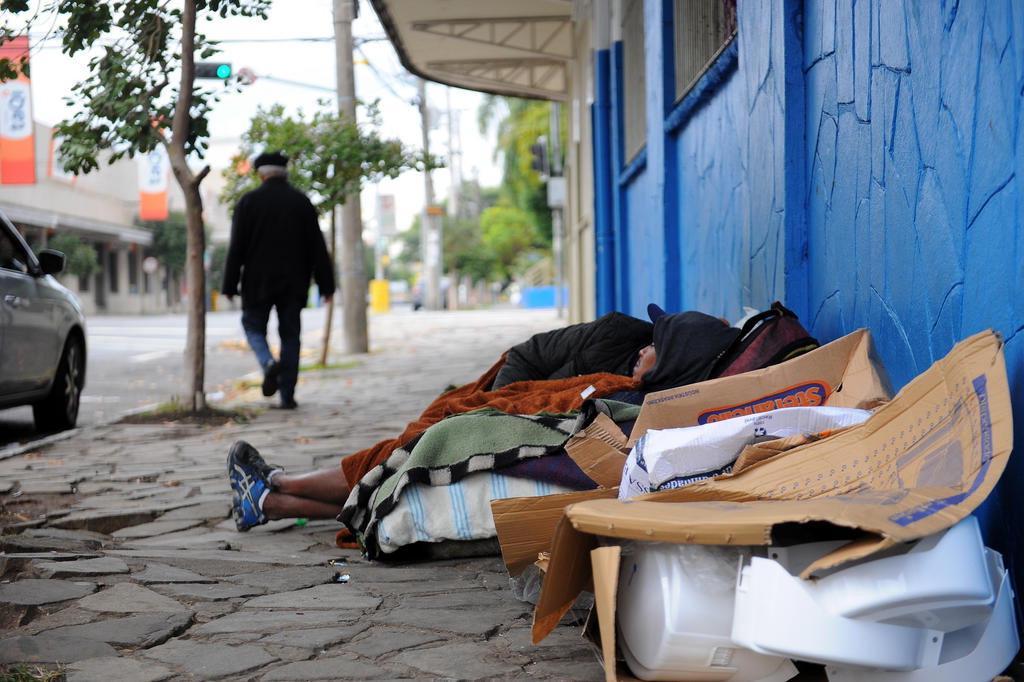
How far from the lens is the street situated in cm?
961

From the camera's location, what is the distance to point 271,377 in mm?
9141

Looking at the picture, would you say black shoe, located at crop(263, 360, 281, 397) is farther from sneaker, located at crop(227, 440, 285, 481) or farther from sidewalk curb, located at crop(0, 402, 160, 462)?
sneaker, located at crop(227, 440, 285, 481)

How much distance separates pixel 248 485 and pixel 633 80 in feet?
22.2

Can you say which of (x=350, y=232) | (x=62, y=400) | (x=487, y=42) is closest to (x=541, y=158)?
(x=487, y=42)

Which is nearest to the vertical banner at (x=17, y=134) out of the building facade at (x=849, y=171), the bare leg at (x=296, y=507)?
the building facade at (x=849, y=171)

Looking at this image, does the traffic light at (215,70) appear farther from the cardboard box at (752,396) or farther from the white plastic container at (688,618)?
the white plastic container at (688,618)

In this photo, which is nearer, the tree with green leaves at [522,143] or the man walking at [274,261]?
the man walking at [274,261]

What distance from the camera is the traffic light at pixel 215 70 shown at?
341 inches

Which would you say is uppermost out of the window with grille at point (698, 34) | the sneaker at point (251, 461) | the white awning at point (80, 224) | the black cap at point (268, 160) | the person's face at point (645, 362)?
the white awning at point (80, 224)

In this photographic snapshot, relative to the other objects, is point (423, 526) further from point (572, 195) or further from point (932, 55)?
point (572, 195)

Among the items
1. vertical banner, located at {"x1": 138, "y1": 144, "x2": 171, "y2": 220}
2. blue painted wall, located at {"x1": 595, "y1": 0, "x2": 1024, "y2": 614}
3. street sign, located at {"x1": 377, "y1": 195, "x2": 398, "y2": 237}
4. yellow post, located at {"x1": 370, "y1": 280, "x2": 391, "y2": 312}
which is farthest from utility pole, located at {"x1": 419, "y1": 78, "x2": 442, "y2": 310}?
blue painted wall, located at {"x1": 595, "y1": 0, "x2": 1024, "y2": 614}

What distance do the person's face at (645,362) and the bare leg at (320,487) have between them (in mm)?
1156

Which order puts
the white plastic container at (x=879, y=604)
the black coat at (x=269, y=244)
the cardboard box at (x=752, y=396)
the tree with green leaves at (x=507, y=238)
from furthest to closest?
the tree with green leaves at (x=507, y=238), the black coat at (x=269, y=244), the cardboard box at (x=752, y=396), the white plastic container at (x=879, y=604)

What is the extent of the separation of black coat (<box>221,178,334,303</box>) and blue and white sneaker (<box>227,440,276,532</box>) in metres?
4.62
